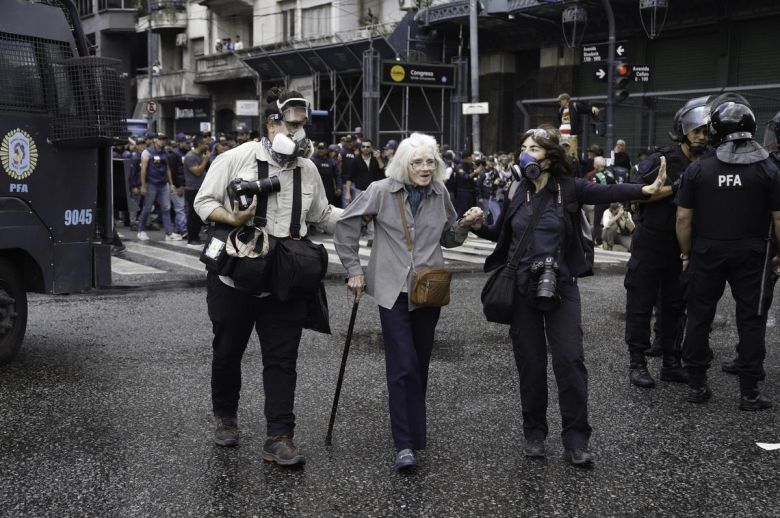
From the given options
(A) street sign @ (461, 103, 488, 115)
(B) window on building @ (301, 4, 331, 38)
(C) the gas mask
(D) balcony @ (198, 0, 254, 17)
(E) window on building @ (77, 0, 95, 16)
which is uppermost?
(E) window on building @ (77, 0, 95, 16)

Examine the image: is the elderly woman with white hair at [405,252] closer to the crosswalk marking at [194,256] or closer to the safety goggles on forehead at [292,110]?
the safety goggles on forehead at [292,110]

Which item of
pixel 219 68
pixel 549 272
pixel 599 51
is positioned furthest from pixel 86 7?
pixel 549 272

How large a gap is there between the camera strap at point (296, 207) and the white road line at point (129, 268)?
812 centimetres

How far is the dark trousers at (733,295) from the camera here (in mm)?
5961

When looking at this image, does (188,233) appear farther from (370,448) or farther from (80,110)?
(370,448)

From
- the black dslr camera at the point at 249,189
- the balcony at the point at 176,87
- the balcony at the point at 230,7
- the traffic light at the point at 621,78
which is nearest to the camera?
the black dslr camera at the point at 249,189

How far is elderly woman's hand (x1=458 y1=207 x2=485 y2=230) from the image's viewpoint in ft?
16.3

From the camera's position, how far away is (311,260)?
482 cm

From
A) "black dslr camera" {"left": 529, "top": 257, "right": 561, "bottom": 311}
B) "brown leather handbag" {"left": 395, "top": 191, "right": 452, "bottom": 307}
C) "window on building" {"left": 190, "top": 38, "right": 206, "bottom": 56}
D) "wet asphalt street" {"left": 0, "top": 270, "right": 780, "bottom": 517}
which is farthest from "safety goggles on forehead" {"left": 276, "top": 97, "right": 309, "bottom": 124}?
"window on building" {"left": 190, "top": 38, "right": 206, "bottom": 56}

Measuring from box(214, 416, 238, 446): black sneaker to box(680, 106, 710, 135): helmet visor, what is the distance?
368cm

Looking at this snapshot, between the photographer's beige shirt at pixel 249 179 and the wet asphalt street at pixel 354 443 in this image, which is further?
the photographer's beige shirt at pixel 249 179

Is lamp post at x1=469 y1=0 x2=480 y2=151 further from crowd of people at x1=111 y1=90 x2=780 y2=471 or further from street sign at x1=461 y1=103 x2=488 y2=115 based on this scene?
crowd of people at x1=111 y1=90 x2=780 y2=471

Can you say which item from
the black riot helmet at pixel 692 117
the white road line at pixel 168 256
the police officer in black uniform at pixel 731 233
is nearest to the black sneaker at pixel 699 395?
the police officer in black uniform at pixel 731 233

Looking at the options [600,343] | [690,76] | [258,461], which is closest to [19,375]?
[258,461]
